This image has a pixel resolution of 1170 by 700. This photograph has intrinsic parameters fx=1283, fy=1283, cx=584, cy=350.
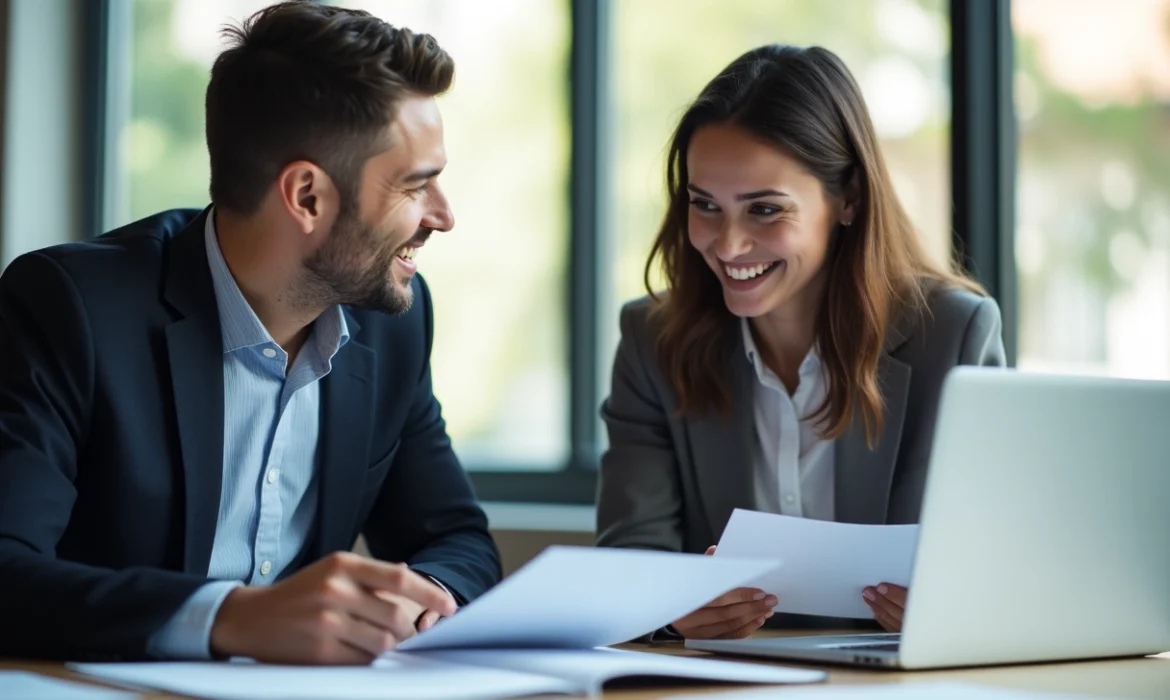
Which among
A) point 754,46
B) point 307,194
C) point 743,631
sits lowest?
point 743,631

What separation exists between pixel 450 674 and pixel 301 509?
2.59 feet

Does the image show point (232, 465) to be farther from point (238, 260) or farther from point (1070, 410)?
point (1070, 410)

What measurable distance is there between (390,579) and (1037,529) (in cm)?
61

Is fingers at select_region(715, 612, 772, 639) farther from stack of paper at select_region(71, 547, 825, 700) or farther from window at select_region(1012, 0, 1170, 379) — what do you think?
window at select_region(1012, 0, 1170, 379)

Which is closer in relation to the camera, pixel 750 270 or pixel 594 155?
pixel 750 270

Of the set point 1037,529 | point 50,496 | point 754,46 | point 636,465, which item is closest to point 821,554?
point 1037,529

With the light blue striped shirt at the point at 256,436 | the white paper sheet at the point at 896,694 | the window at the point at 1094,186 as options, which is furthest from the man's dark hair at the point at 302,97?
the window at the point at 1094,186

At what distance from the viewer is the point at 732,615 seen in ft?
5.14

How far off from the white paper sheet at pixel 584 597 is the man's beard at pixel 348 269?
25.7 inches

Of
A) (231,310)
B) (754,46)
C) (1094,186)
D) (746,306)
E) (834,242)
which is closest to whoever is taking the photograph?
(231,310)

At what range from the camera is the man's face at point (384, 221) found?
68.5 inches

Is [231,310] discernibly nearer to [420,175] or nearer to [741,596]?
[420,175]

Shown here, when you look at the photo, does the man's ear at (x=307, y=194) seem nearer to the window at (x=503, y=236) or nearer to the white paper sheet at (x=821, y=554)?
the white paper sheet at (x=821, y=554)

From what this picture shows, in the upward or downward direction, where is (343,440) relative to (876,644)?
upward
